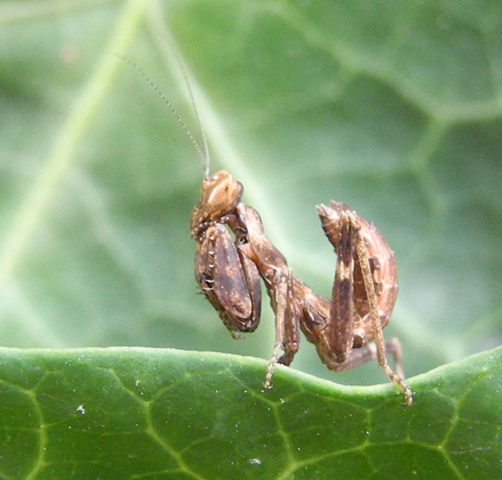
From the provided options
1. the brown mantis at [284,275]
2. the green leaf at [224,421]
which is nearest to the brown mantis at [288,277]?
the brown mantis at [284,275]

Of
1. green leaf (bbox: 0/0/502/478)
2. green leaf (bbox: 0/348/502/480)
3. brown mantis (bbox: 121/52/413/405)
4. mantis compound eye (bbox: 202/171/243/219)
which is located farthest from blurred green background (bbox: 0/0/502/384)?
green leaf (bbox: 0/348/502/480)

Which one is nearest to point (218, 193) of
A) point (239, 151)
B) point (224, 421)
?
point (239, 151)

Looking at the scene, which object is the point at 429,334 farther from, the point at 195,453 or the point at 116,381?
the point at 116,381

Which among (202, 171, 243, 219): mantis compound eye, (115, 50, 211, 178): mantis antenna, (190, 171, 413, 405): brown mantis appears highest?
(115, 50, 211, 178): mantis antenna

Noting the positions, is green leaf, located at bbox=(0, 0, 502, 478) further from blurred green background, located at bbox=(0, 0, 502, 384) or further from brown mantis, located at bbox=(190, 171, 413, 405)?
brown mantis, located at bbox=(190, 171, 413, 405)

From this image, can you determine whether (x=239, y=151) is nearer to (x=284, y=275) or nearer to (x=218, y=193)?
(x=218, y=193)

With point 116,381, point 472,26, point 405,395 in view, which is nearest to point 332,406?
point 405,395
